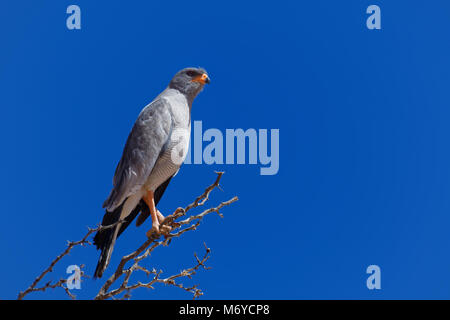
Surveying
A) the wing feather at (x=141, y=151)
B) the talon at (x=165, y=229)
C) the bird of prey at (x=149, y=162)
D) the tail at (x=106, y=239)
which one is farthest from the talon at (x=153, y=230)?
the wing feather at (x=141, y=151)

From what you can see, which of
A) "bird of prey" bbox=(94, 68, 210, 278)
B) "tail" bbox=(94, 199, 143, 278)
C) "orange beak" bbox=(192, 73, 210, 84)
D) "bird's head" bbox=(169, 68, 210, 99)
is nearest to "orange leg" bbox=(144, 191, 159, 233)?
"bird of prey" bbox=(94, 68, 210, 278)

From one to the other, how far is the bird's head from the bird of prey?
13.7 inches

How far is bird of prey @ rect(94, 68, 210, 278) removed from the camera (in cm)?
588

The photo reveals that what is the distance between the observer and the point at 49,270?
3.55 meters

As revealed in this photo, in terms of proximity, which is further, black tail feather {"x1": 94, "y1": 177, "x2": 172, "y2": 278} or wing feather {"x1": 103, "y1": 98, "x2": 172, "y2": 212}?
wing feather {"x1": 103, "y1": 98, "x2": 172, "y2": 212}

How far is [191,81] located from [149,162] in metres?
1.28

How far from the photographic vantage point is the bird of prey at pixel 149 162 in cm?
588

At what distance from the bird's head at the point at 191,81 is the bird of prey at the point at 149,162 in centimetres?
35

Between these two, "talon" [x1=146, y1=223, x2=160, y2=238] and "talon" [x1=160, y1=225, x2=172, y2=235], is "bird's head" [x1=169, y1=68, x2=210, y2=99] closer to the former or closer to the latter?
"talon" [x1=146, y1=223, x2=160, y2=238]

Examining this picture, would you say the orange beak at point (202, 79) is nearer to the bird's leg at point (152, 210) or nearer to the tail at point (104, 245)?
the bird's leg at point (152, 210)

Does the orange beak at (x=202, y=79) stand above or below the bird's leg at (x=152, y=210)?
above
